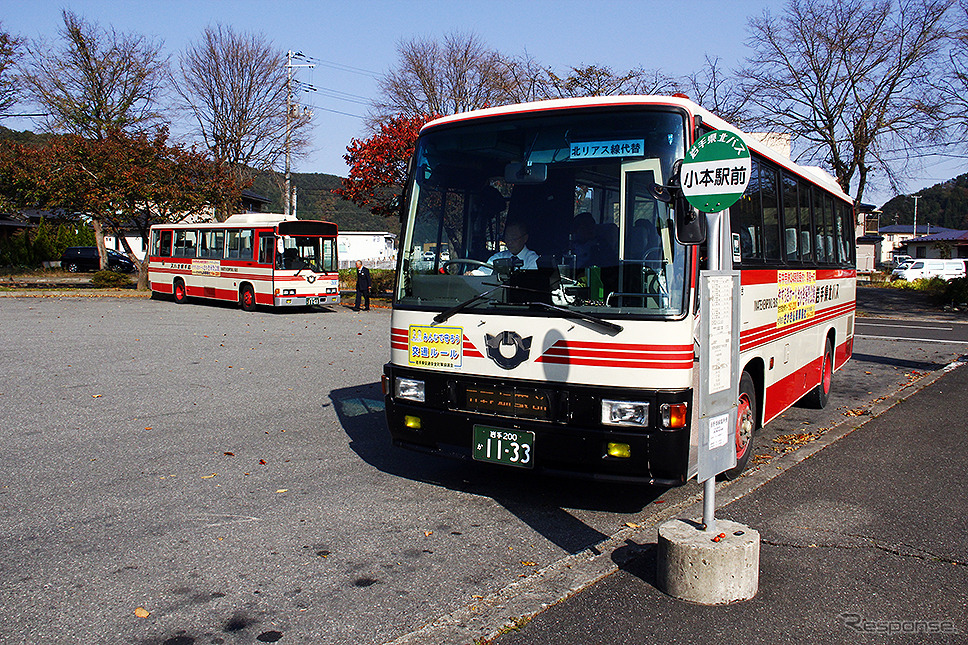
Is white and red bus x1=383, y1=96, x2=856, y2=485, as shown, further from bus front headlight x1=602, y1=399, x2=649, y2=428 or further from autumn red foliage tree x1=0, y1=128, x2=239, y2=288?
autumn red foliage tree x1=0, y1=128, x2=239, y2=288

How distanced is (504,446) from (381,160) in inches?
988

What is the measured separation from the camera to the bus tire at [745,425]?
639 centimetres

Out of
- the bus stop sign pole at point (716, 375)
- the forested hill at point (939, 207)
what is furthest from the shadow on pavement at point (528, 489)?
the forested hill at point (939, 207)

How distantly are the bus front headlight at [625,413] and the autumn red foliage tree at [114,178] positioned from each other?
32700 mm

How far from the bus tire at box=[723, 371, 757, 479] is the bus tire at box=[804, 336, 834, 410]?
359cm

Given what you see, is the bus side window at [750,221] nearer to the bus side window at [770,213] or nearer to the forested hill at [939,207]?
the bus side window at [770,213]

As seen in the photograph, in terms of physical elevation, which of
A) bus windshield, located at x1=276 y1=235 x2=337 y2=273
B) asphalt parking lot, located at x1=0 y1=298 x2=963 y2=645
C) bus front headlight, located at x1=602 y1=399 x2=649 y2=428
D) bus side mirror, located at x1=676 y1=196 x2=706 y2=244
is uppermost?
bus windshield, located at x1=276 y1=235 x2=337 y2=273

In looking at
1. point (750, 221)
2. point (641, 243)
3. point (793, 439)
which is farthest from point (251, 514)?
point (793, 439)

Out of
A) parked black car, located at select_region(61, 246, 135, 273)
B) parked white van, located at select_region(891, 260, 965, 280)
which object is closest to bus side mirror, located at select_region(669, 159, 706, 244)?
parked white van, located at select_region(891, 260, 965, 280)

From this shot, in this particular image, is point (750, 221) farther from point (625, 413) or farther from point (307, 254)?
point (307, 254)

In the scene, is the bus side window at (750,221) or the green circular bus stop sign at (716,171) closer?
the green circular bus stop sign at (716,171)

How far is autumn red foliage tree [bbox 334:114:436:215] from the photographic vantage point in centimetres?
2883

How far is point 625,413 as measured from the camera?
5051 mm

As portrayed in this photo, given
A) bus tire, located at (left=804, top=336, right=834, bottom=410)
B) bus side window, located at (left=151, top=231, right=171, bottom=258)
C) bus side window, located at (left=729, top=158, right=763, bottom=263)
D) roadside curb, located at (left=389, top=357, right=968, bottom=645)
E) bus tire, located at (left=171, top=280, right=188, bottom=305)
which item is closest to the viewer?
roadside curb, located at (left=389, top=357, right=968, bottom=645)
